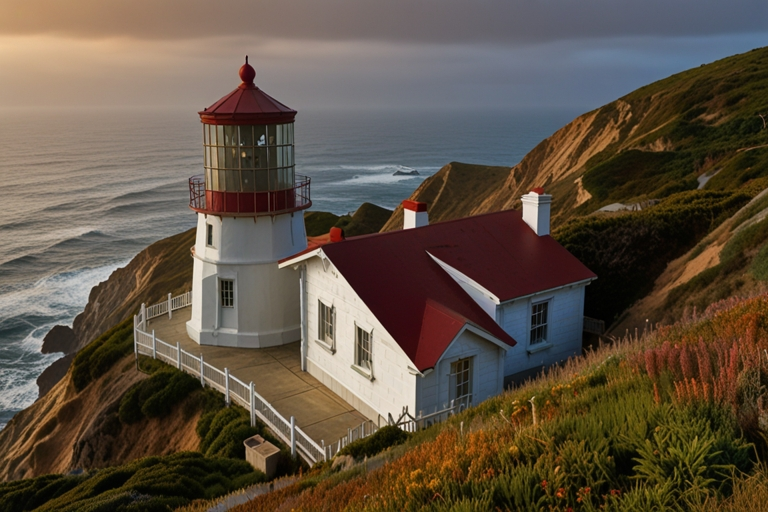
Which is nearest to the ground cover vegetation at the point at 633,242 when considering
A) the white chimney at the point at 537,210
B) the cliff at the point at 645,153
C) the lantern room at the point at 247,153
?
the white chimney at the point at 537,210

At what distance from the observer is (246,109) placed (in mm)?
18109

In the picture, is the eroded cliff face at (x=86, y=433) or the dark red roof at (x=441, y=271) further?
the eroded cliff face at (x=86, y=433)

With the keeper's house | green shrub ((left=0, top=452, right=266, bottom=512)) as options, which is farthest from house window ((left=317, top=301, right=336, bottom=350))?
green shrub ((left=0, top=452, right=266, bottom=512))

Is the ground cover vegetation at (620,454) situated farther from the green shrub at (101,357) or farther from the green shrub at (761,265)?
the green shrub at (101,357)

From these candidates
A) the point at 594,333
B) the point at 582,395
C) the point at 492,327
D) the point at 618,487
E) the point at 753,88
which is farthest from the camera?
the point at 753,88

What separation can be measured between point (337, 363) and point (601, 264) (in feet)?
31.6

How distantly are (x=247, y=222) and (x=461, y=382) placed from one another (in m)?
8.72

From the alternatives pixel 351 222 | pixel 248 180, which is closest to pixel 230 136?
pixel 248 180

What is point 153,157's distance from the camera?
460 ft

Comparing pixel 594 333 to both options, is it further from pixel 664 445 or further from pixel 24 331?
pixel 24 331

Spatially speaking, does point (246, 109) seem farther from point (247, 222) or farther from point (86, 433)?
point (86, 433)

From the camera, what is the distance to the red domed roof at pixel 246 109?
18.0 metres

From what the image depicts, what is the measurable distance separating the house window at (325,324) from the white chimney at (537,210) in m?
6.61

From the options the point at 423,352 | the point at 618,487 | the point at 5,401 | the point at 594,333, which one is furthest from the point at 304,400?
the point at 5,401
